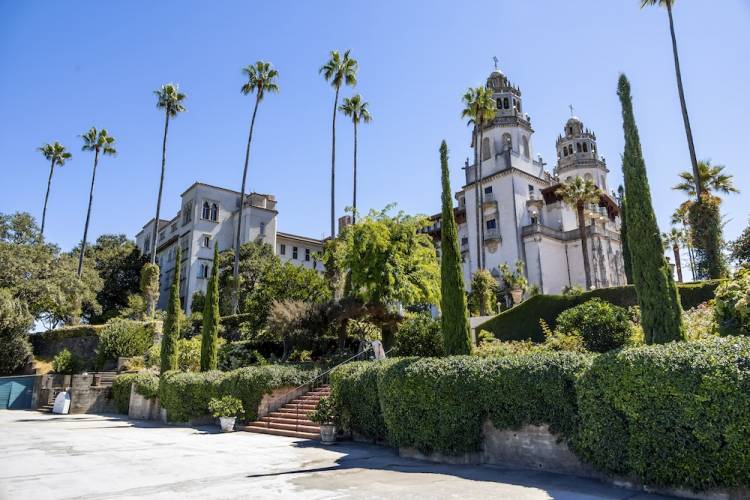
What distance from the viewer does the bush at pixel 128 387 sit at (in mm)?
22719

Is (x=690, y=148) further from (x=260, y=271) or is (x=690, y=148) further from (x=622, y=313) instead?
(x=260, y=271)

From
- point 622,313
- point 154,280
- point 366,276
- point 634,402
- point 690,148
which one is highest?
point 690,148

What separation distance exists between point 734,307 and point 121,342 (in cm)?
3178

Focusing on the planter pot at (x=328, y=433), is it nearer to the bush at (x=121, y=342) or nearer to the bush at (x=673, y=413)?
the bush at (x=673, y=413)

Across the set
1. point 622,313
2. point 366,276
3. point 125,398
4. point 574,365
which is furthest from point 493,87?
point 574,365

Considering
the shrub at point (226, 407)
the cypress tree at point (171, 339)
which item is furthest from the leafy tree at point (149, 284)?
the shrub at point (226, 407)

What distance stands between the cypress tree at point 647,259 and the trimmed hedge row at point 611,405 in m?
1.45

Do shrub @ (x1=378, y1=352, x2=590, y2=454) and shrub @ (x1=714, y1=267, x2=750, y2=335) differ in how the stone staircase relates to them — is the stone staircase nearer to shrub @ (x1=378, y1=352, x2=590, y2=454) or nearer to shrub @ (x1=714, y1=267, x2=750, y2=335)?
shrub @ (x1=378, y1=352, x2=590, y2=454)

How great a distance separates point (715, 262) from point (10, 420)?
34131 mm

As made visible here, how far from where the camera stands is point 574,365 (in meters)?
8.77

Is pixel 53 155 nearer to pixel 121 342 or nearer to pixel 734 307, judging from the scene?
pixel 121 342

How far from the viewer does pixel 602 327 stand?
50.3 feet

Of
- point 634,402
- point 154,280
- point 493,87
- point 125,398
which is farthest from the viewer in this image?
point 493,87

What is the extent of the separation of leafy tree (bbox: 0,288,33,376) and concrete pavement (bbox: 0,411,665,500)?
20273 millimetres
